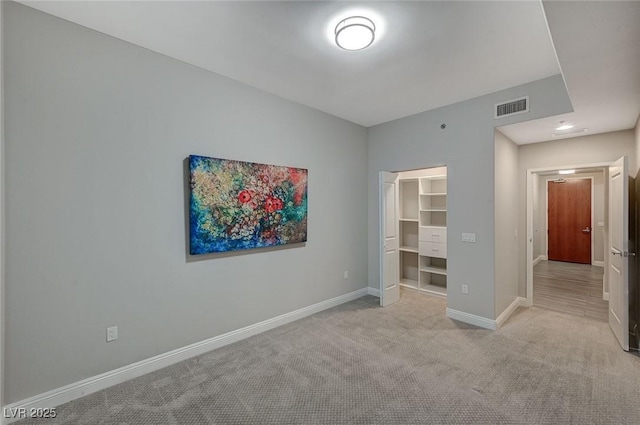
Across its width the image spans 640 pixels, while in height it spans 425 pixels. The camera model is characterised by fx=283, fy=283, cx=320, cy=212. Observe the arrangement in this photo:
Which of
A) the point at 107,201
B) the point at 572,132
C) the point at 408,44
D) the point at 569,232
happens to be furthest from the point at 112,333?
the point at 569,232

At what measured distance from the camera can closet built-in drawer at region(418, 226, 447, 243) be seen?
4695 mm

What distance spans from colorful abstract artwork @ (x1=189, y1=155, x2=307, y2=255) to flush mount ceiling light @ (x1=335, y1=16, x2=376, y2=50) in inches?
62.0

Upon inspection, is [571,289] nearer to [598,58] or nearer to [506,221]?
[506,221]

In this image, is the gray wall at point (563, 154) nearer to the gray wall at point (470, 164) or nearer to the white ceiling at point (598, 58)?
the white ceiling at point (598, 58)

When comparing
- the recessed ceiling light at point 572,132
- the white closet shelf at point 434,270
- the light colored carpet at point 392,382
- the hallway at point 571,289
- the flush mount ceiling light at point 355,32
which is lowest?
the light colored carpet at point 392,382

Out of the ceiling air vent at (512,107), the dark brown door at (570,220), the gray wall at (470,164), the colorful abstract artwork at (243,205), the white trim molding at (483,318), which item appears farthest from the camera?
the dark brown door at (570,220)

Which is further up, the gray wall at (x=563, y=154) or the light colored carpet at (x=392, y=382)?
the gray wall at (x=563, y=154)

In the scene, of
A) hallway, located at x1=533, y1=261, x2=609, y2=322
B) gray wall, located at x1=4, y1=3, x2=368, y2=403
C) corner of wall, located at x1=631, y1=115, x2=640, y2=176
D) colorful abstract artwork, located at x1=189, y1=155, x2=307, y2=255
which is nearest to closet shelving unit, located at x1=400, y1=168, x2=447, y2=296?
hallway, located at x1=533, y1=261, x2=609, y2=322

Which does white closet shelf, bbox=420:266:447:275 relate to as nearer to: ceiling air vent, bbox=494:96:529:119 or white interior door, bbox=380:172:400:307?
white interior door, bbox=380:172:400:307

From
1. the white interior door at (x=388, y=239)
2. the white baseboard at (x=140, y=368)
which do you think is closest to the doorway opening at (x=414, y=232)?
the white interior door at (x=388, y=239)

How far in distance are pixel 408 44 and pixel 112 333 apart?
136 inches

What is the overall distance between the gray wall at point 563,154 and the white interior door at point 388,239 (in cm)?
183

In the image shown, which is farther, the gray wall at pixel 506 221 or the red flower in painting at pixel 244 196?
the gray wall at pixel 506 221

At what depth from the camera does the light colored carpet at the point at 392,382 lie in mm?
1998
